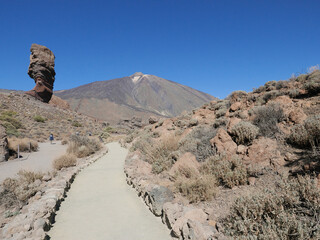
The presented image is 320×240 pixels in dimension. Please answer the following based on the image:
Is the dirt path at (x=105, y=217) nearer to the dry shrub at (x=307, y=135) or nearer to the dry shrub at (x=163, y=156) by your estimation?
the dry shrub at (x=163, y=156)

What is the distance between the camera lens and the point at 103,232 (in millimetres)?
3715

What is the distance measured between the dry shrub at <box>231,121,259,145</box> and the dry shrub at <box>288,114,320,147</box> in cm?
89

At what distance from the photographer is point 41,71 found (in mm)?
40094

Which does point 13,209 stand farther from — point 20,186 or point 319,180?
point 319,180

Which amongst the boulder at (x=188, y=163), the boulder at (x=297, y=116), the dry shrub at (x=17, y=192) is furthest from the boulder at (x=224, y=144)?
the dry shrub at (x=17, y=192)

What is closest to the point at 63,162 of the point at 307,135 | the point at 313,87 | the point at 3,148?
the point at 3,148

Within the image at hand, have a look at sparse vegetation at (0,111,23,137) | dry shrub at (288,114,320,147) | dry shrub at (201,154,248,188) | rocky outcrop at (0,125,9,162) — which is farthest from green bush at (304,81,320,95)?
sparse vegetation at (0,111,23,137)

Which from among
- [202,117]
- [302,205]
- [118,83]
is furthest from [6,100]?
[118,83]

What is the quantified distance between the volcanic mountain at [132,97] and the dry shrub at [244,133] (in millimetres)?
98444

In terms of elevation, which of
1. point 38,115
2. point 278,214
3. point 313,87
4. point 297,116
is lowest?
point 278,214

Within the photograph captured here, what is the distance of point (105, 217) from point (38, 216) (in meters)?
1.30

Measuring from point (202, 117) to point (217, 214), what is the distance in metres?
8.91

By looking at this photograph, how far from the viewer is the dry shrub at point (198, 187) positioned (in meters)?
4.10

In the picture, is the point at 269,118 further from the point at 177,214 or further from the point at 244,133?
the point at 177,214
